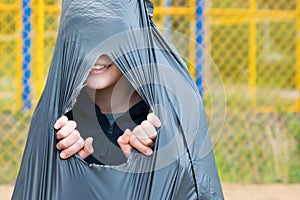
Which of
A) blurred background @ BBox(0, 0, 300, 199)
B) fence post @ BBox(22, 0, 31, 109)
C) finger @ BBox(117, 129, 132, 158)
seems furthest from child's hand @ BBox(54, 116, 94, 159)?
fence post @ BBox(22, 0, 31, 109)

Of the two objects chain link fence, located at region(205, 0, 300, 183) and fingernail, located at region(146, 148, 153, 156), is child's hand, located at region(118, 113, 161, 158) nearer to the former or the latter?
fingernail, located at region(146, 148, 153, 156)

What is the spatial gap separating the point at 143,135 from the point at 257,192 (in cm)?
340

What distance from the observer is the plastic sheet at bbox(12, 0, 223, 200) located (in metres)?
2.36

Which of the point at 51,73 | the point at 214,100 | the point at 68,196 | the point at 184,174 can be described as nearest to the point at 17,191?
the point at 68,196

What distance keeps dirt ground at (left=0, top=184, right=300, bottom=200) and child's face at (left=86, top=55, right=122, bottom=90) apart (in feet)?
9.26

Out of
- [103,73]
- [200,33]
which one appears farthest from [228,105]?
[103,73]

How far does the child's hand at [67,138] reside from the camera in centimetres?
236

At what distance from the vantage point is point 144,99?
2400mm

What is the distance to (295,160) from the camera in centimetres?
627

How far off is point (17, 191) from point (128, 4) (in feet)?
2.48

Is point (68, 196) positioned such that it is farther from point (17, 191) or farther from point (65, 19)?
point (65, 19)

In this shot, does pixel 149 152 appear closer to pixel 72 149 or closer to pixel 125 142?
pixel 125 142

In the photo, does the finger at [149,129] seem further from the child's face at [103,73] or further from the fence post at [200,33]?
the fence post at [200,33]

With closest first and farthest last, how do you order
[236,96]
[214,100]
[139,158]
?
[139,158] < [214,100] < [236,96]
